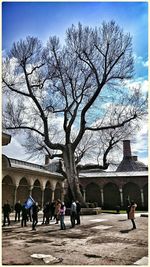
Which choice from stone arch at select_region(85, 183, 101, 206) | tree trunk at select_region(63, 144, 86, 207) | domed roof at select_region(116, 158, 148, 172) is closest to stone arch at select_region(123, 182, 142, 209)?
stone arch at select_region(85, 183, 101, 206)

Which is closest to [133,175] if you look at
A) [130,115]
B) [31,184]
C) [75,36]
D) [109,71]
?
[31,184]

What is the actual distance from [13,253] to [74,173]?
1569cm

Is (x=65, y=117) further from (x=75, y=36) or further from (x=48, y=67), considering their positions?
(x=75, y=36)

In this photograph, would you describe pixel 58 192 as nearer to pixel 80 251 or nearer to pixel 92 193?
pixel 92 193

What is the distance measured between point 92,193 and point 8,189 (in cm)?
1654

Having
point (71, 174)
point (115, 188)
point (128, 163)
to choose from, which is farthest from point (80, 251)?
point (128, 163)

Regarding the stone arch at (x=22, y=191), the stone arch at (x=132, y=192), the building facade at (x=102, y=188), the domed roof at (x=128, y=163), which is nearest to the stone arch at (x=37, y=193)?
the building facade at (x=102, y=188)

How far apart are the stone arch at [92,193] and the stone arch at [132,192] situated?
13.5 ft

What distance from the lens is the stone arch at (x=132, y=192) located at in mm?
40094

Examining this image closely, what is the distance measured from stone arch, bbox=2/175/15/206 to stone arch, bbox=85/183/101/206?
15.7m

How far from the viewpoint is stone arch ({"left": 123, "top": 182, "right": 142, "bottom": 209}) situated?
40094 mm

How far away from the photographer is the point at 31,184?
2998 cm

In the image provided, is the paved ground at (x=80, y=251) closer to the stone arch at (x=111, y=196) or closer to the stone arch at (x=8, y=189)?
the stone arch at (x=8, y=189)

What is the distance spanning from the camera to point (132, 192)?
4056 centimetres
